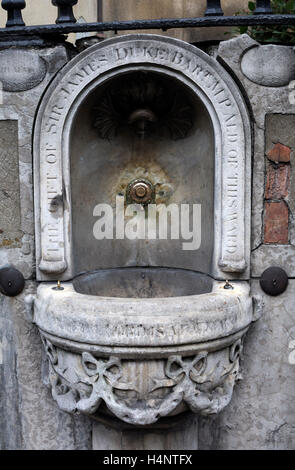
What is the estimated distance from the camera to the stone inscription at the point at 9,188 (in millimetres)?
2445

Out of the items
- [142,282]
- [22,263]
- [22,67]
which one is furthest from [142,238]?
[22,67]

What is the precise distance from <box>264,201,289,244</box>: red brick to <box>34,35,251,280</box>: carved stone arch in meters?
0.11

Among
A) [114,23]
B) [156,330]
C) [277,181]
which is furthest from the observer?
[277,181]

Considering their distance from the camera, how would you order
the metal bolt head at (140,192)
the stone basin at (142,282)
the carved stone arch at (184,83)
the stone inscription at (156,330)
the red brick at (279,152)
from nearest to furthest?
the stone inscription at (156,330), the carved stone arch at (184,83), the red brick at (279,152), the stone basin at (142,282), the metal bolt head at (140,192)

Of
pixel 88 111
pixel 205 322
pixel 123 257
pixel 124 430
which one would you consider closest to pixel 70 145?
pixel 88 111

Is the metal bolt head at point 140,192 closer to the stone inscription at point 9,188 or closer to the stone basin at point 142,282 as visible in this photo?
the stone basin at point 142,282

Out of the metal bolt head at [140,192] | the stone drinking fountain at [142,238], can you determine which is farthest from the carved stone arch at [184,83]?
the metal bolt head at [140,192]

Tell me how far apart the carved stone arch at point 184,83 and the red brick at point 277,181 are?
117mm

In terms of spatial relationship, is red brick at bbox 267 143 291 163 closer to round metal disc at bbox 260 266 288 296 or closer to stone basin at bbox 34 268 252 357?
round metal disc at bbox 260 266 288 296

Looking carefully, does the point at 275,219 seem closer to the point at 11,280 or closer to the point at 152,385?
the point at 152,385

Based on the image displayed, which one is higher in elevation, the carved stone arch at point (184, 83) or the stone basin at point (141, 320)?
the carved stone arch at point (184, 83)

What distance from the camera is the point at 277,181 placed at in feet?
8.03

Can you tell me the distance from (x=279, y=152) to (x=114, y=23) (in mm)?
973

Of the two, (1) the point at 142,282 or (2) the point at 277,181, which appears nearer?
(2) the point at 277,181
